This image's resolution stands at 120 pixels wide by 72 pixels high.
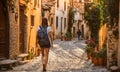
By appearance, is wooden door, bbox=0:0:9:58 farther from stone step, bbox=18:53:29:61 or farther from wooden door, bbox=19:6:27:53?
wooden door, bbox=19:6:27:53

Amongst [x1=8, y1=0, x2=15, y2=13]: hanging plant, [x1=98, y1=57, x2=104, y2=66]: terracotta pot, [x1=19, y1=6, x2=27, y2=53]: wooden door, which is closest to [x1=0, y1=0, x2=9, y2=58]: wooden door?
[x1=8, y1=0, x2=15, y2=13]: hanging plant

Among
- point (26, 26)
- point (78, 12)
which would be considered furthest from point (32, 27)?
point (78, 12)

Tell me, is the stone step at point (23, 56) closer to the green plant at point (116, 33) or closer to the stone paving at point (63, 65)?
the stone paving at point (63, 65)

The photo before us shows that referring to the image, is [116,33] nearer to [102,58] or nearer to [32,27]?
[102,58]

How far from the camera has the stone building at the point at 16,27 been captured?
642 inches

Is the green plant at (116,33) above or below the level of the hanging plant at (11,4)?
below

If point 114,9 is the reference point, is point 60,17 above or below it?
below

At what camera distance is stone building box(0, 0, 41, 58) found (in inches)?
642

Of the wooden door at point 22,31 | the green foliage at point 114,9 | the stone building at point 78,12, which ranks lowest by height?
the stone building at point 78,12

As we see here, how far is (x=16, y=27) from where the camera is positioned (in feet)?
57.3

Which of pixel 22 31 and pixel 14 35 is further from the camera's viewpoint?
pixel 22 31

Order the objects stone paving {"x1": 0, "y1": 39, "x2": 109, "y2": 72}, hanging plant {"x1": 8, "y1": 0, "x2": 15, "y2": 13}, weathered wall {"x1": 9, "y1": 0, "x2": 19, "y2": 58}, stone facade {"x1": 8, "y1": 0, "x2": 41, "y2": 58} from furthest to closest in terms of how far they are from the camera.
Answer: stone facade {"x1": 8, "y1": 0, "x2": 41, "y2": 58}, weathered wall {"x1": 9, "y1": 0, "x2": 19, "y2": 58}, hanging plant {"x1": 8, "y1": 0, "x2": 15, "y2": 13}, stone paving {"x1": 0, "y1": 39, "x2": 109, "y2": 72}

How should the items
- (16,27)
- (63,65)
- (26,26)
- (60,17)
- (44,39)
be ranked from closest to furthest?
1. (44,39)
2. (63,65)
3. (16,27)
4. (26,26)
5. (60,17)

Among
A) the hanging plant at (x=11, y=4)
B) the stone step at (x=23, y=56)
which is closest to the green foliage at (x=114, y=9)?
the hanging plant at (x=11, y=4)
